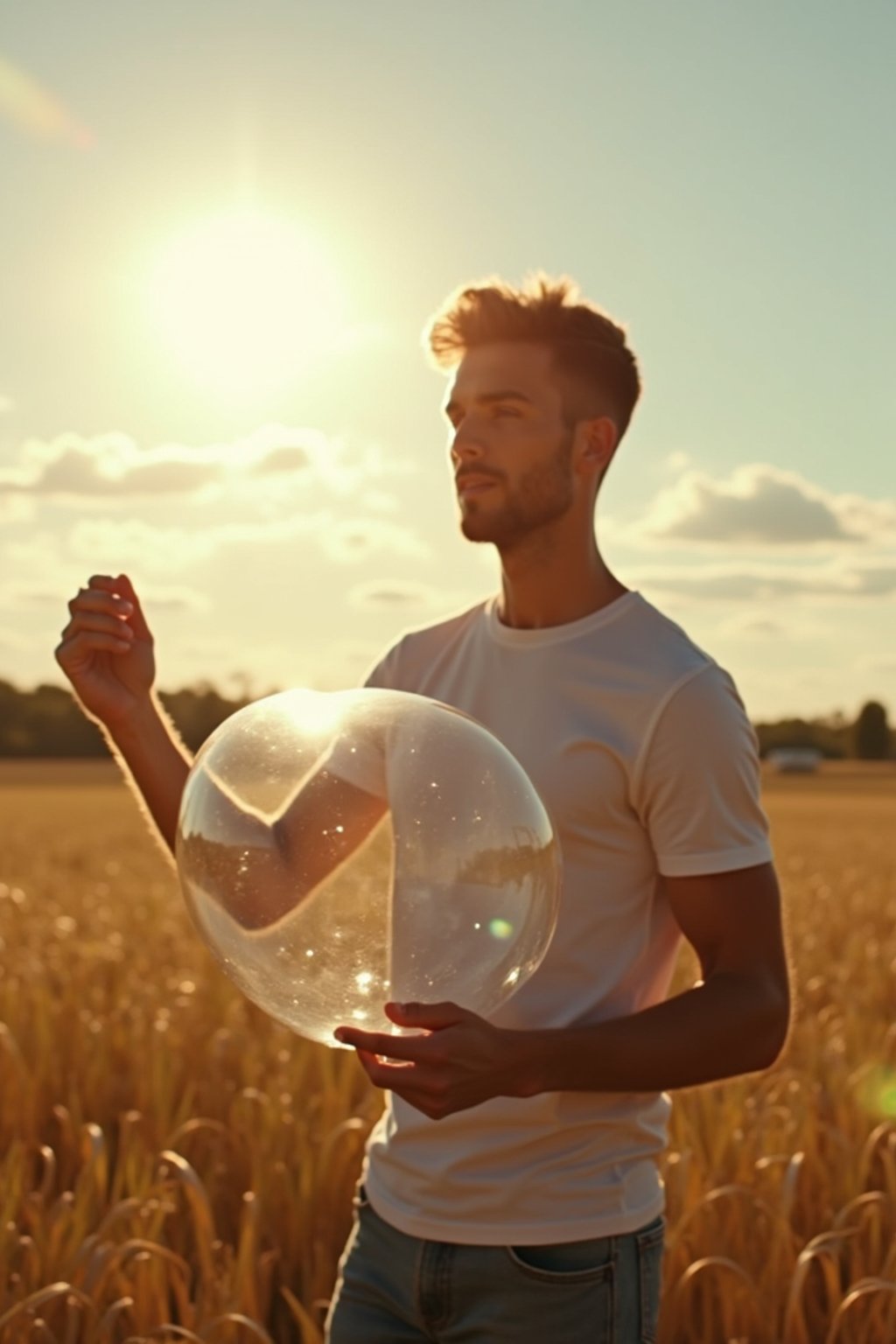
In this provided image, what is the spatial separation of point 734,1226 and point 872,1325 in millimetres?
369

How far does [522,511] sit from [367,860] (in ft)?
2.36

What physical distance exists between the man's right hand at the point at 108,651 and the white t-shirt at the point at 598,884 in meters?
0.63

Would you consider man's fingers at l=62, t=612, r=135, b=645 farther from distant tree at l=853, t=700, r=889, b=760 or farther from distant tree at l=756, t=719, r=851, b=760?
distant tree at l=853, t=700, r=889, b=760

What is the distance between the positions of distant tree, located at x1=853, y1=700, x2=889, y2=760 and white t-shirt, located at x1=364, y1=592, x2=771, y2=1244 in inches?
3806

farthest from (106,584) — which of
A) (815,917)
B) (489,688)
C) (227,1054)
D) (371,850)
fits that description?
(815,917)

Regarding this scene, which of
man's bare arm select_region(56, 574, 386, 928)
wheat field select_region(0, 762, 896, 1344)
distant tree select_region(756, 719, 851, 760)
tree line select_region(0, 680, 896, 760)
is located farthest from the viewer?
distant tree select_region(756, 719, 851, 760)

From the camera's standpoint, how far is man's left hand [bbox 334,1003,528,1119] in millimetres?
1742

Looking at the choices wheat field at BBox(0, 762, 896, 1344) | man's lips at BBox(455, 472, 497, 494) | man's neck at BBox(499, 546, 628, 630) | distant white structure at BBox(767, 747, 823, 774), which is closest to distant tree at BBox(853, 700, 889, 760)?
distant white structure at BBox(767, 747, 823, 774)

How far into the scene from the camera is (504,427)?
2.42 m

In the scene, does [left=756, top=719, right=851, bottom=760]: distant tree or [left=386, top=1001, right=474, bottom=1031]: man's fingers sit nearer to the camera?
[left=386, top=1001, right=474, bottom=1031]: man's fingers

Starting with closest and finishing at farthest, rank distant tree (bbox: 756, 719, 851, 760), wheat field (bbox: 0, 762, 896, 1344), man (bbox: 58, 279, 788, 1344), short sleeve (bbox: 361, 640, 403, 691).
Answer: man (bbox: 58, 279, 788, 1344), short sleeve (bbox: 361, 640, 403, 691), wheat field (bbox: 0, 762, 896, 1344), distant tree (bbox: 756, 719, 851, 760)

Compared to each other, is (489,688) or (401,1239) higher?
(489,688)

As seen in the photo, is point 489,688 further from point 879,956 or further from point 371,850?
point 879,956

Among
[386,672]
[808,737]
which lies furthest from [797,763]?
[386,672]
